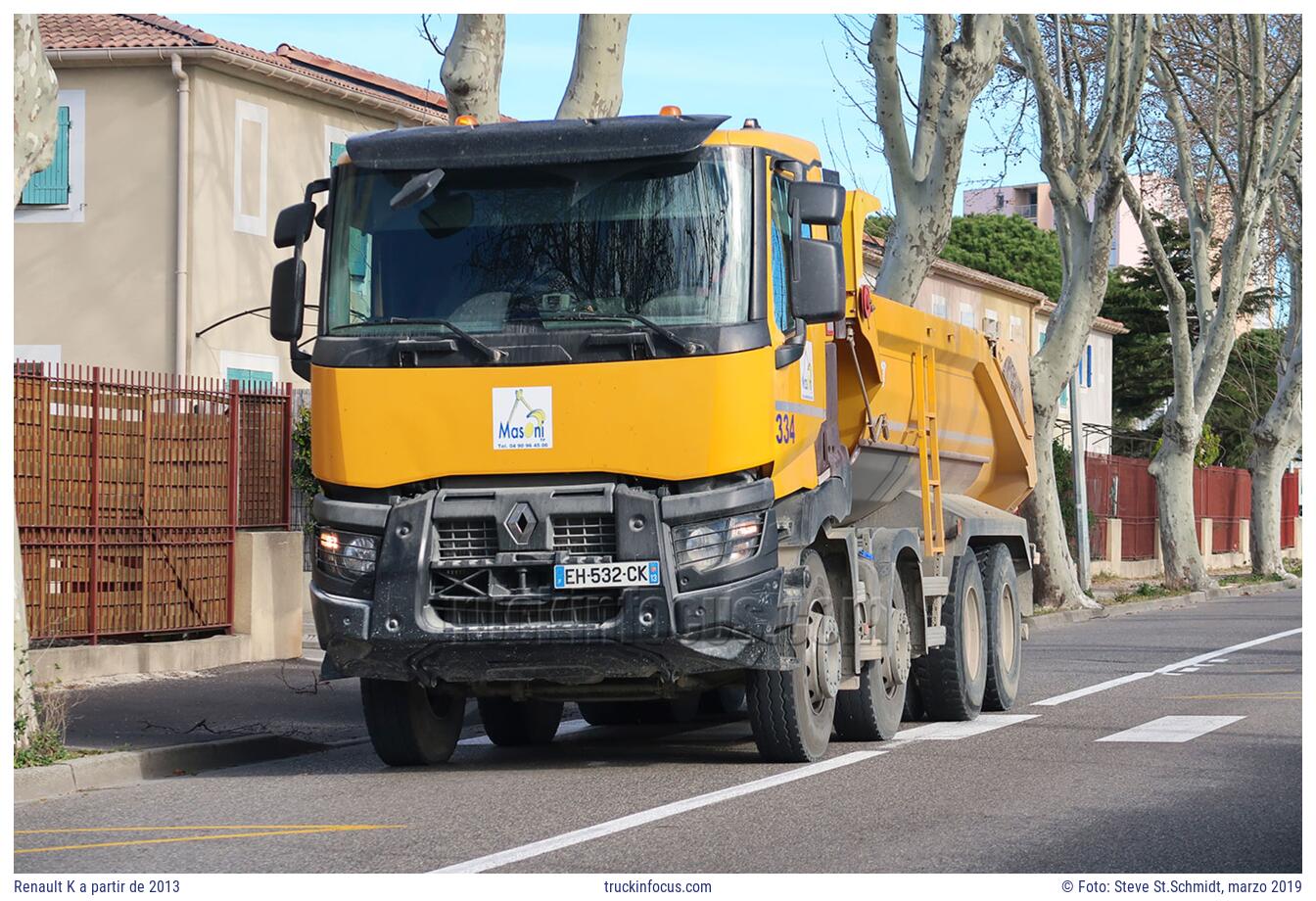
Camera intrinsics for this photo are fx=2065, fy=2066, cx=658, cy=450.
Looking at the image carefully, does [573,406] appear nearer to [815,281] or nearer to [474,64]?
[815,281]

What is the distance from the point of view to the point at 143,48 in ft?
84.8

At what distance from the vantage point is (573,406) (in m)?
9.75

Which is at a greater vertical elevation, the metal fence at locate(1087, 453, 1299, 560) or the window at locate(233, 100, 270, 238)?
the window at locate(233, 100, 270, 238)

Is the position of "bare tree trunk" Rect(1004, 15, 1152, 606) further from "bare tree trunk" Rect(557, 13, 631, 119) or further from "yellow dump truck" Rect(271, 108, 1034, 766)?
"yellow dump truck" Rect(271, 108, 1034, 766)

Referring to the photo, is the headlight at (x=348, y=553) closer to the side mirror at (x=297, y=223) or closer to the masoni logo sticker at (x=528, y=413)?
the masoni logo sticker at (x=528, y=413)

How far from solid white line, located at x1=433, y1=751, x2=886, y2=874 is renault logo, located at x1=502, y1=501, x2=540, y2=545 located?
1.49m

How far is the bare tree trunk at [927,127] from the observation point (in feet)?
68.4

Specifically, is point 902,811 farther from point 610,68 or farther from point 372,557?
point 610,68

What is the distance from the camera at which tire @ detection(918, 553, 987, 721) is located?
13109mm

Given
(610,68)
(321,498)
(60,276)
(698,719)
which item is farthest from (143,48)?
(321,498)

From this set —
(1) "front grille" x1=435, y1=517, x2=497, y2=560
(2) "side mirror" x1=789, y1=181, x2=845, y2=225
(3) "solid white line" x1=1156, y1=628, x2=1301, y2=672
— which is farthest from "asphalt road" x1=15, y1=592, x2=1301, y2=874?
(3) "solid white line" x1=1156, y1=628, x2=1301, y2=672

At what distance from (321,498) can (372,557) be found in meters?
0.44

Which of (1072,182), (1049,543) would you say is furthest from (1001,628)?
(1072,182)

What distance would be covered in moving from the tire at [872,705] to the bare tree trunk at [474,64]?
198 inches
